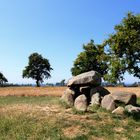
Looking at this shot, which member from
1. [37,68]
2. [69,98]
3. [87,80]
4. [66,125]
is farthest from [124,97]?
[37,68]

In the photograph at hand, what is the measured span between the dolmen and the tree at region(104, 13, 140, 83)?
158cm

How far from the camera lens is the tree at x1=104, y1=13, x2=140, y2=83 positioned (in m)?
24.3

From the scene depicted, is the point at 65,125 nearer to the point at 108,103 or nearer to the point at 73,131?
the point at 73,131

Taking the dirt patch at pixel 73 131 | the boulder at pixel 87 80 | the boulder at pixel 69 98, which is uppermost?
the boulder at pixel 87 80

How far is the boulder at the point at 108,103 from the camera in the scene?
23052 mm

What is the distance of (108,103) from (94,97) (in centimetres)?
233

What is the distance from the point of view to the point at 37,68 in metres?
103

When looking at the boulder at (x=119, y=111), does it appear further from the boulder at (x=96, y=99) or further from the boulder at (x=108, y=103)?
the boulder at (x=96, y=99)

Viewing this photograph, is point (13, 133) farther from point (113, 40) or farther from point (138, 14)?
point (138, 14)

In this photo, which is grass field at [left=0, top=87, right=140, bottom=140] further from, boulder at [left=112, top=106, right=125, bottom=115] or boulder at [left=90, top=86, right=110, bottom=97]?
boulder at [left=90, top=86, right=110, bottom=97]

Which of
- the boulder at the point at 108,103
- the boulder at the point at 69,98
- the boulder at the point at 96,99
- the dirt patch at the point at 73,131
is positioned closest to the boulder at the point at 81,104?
the boulder at the point at 96,99

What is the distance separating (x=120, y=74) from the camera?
81.9ft

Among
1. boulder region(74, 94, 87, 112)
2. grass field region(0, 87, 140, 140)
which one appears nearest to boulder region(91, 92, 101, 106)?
boulder region(74, 94, 87, 112)

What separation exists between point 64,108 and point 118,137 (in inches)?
299
